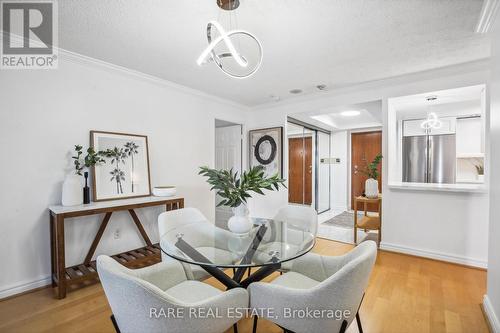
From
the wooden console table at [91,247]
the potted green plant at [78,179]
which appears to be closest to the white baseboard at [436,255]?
the wooden console table at [91,247]

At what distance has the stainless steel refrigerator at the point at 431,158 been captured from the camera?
463cm

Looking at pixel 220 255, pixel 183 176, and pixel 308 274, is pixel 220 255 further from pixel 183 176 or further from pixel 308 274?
pixel 183 176

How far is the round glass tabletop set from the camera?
4.81ft

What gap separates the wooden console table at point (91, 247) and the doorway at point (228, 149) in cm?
180

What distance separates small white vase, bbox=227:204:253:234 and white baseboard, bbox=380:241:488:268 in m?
2.51

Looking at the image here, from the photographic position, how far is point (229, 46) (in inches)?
53.7

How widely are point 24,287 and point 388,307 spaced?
130 inches

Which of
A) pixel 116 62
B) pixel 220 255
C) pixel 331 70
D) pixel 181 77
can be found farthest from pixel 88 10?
pixel 331 70

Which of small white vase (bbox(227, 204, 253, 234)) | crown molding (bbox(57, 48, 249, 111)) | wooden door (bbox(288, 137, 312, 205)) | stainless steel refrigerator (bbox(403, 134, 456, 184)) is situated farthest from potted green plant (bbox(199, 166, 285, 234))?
stainless steel refrigerator (bbox(403, 134, 456, 184))

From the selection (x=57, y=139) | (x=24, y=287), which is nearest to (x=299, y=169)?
(x=57, y=139)

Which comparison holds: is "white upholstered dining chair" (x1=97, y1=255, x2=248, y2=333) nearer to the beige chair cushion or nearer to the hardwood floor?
the beige chair cushion

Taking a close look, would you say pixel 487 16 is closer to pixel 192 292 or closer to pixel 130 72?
pixel 192 292

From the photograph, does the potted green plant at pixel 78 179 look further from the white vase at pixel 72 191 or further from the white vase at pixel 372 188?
the white vase at pixel 372 188

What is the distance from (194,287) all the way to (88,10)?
7.13 feet
